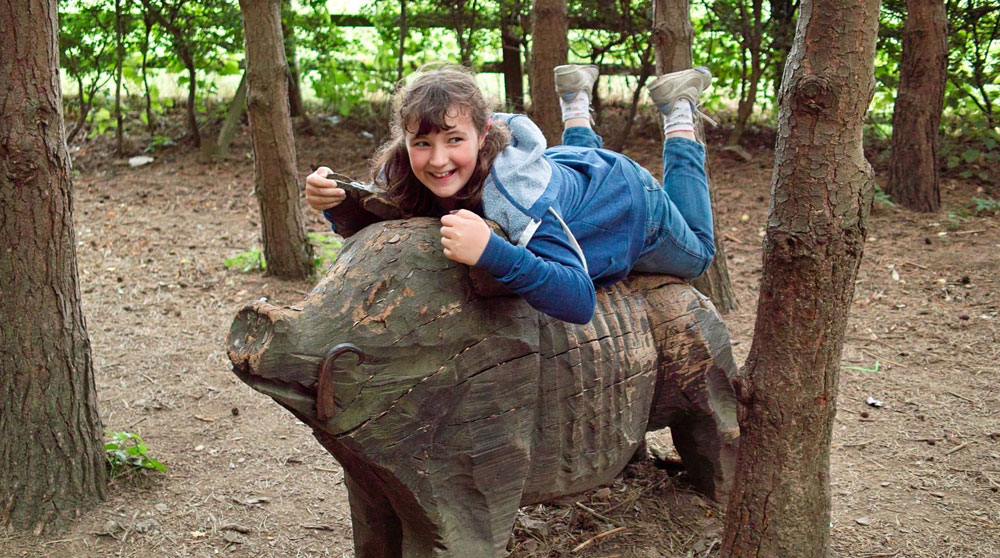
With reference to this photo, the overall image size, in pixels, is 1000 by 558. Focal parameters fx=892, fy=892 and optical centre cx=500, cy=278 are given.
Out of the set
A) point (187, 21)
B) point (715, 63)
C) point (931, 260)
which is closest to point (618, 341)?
point (931, 260)

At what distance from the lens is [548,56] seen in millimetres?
6117

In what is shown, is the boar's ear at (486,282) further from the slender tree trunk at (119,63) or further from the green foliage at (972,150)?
the slender tree trunk at (119,63)

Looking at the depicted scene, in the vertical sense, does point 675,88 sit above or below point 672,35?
below

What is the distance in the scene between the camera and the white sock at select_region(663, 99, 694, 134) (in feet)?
11.2

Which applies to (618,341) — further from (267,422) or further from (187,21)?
(187,21)

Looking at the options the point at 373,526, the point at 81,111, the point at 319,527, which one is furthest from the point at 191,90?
the point at 373,526

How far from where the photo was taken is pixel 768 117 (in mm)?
10469

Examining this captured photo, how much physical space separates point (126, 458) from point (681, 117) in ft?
9.04

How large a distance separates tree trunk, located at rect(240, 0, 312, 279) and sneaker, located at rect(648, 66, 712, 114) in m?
3.81

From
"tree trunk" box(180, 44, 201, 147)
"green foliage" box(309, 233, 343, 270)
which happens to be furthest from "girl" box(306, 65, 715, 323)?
"tree trunk" box(180, 44, 201, 147)

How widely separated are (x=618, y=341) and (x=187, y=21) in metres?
7.93

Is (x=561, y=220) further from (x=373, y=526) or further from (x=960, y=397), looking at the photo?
(x=960, y=397)

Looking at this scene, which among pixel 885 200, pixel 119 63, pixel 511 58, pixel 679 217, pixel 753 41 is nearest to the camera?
pixel 679 217

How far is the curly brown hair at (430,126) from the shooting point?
253 centimetres
